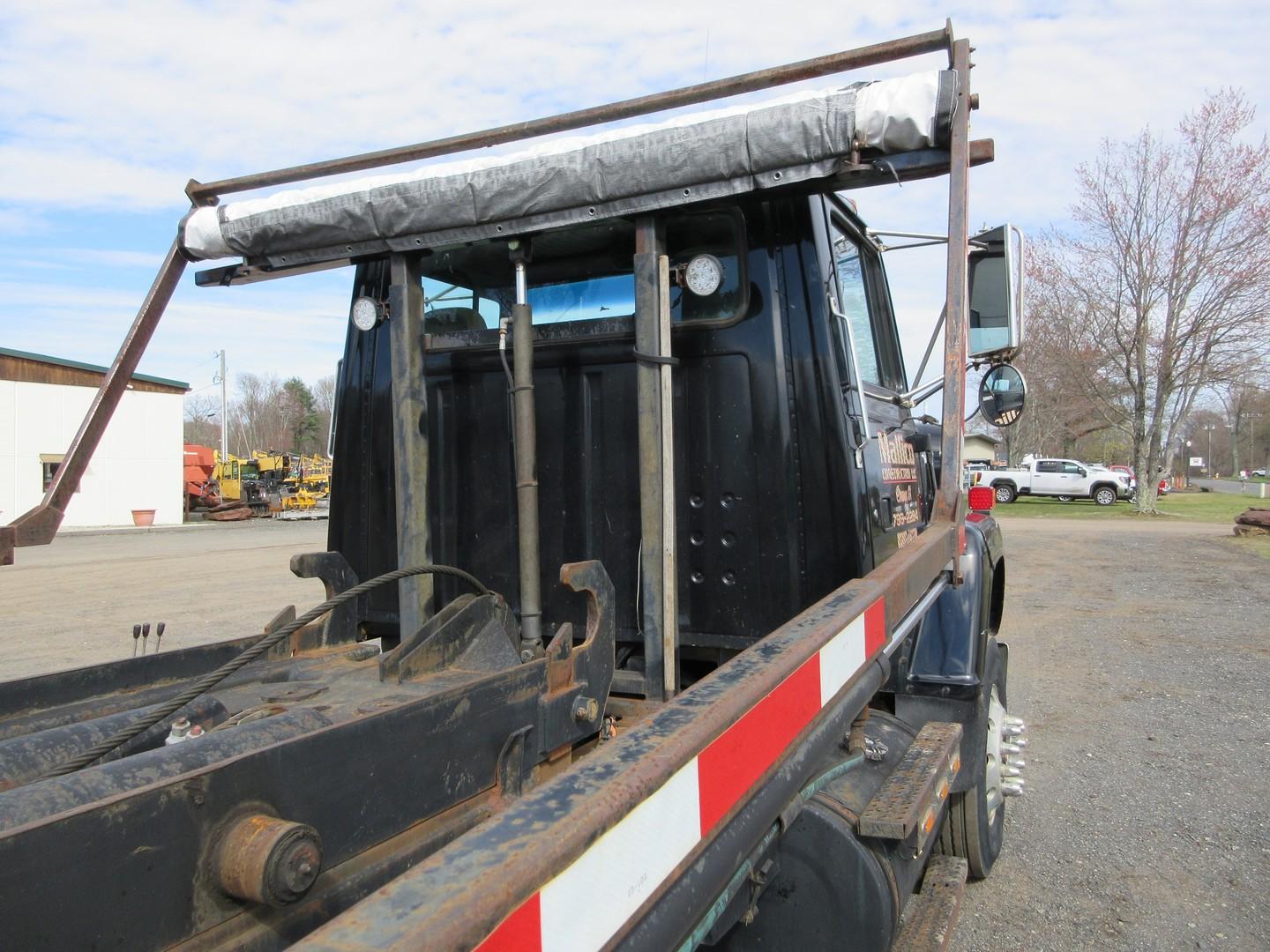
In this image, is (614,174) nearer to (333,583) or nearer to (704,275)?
(704,275)

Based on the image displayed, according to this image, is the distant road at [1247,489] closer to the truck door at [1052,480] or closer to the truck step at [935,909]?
the truck door at [1052,480]

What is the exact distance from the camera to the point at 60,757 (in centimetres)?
168

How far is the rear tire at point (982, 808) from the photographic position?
11.6 feet

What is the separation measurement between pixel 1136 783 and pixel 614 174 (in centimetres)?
460

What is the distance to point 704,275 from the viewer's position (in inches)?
98.3

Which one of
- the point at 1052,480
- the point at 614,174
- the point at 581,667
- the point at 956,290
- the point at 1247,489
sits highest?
the point at 614,174

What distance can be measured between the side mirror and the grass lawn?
880 inches

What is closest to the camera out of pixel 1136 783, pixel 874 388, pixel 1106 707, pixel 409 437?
pixel 409 437

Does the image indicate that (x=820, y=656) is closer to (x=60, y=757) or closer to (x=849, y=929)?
(x=849, y=929)

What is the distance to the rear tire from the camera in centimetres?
355

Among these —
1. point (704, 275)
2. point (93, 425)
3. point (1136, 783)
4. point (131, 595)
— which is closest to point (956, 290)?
point (704, 275)

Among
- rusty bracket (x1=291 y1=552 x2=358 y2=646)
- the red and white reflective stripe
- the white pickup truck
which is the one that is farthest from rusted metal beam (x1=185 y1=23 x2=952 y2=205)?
the white pickup truck

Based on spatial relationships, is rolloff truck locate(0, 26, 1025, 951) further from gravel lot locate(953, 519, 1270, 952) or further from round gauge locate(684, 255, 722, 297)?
gravel lot locate(953, 519, 1270, 952)

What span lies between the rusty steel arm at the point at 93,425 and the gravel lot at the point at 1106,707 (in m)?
3.43
